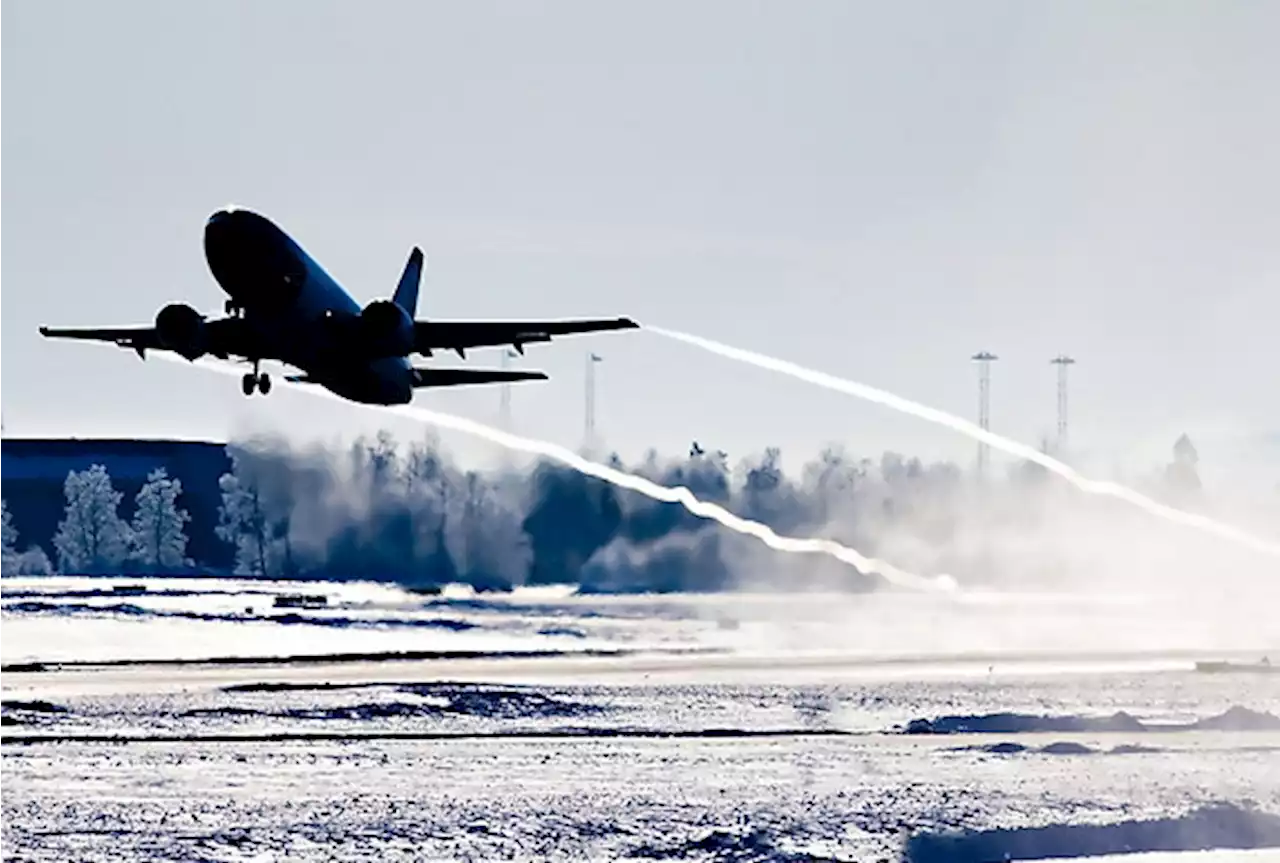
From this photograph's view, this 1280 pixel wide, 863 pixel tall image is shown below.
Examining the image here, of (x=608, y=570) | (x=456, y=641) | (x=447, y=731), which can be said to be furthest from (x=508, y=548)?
(x=447, y=731)

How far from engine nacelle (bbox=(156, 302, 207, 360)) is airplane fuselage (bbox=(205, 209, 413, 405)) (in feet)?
7.04

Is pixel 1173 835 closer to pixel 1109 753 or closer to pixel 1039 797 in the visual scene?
pixel 1039 797

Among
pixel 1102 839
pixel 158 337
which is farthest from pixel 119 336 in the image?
pixel 1102 839

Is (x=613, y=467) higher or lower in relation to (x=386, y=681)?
higher

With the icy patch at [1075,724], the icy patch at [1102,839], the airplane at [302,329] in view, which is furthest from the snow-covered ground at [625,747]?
the airplane at [302,329]

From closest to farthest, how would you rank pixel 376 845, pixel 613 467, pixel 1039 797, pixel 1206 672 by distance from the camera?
pixel 376 845, pixel 1039 797, pixel 1206 672, pixel 613 467

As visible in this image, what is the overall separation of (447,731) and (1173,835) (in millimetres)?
26179

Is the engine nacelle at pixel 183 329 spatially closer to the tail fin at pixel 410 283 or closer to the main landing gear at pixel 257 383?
the main landing gear at pixel 257 383

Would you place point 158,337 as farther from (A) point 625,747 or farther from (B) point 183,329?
(A) point 625,747

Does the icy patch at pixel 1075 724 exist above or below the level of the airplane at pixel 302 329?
below

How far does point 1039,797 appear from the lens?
6222cm

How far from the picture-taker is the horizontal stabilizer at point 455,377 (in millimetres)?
84625

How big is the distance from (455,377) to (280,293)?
1366 cm

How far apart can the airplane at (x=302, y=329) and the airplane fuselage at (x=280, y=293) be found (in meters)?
0.03
